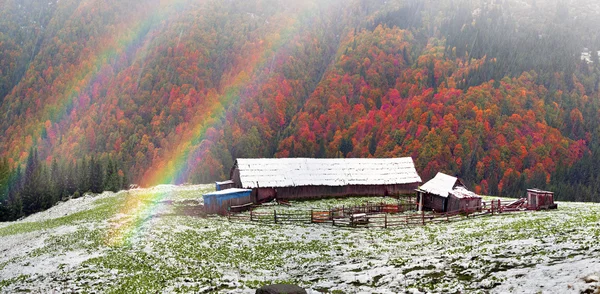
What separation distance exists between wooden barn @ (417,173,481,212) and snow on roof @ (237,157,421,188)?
49.8 ft

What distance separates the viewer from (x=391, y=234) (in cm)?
3944

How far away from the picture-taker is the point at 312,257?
1237 inches

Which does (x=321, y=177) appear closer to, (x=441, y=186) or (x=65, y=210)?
(x=441, y=186)

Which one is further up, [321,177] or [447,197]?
[321,177]

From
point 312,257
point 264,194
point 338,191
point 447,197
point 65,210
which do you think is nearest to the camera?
point 312,257

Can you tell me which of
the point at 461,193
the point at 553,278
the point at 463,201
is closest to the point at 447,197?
the point at 461,193

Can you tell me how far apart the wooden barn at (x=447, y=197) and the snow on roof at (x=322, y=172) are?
1517 centimetres

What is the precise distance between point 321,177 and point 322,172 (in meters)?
1.27

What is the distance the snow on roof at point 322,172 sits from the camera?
64.9 metres

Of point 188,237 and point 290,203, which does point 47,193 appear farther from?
point 188,237

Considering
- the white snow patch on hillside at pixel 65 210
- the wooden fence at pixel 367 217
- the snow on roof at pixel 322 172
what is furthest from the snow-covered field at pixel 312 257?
the white snow patch on hillside at pixel 65 210

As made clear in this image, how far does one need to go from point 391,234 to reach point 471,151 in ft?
472

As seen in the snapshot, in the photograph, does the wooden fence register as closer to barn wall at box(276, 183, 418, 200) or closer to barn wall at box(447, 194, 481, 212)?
barn wall at box(447, 194, 481, 212)

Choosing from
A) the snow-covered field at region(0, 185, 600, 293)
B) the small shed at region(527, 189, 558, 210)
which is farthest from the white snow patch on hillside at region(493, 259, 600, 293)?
the small shed at region(527, 189, 558, 210)
